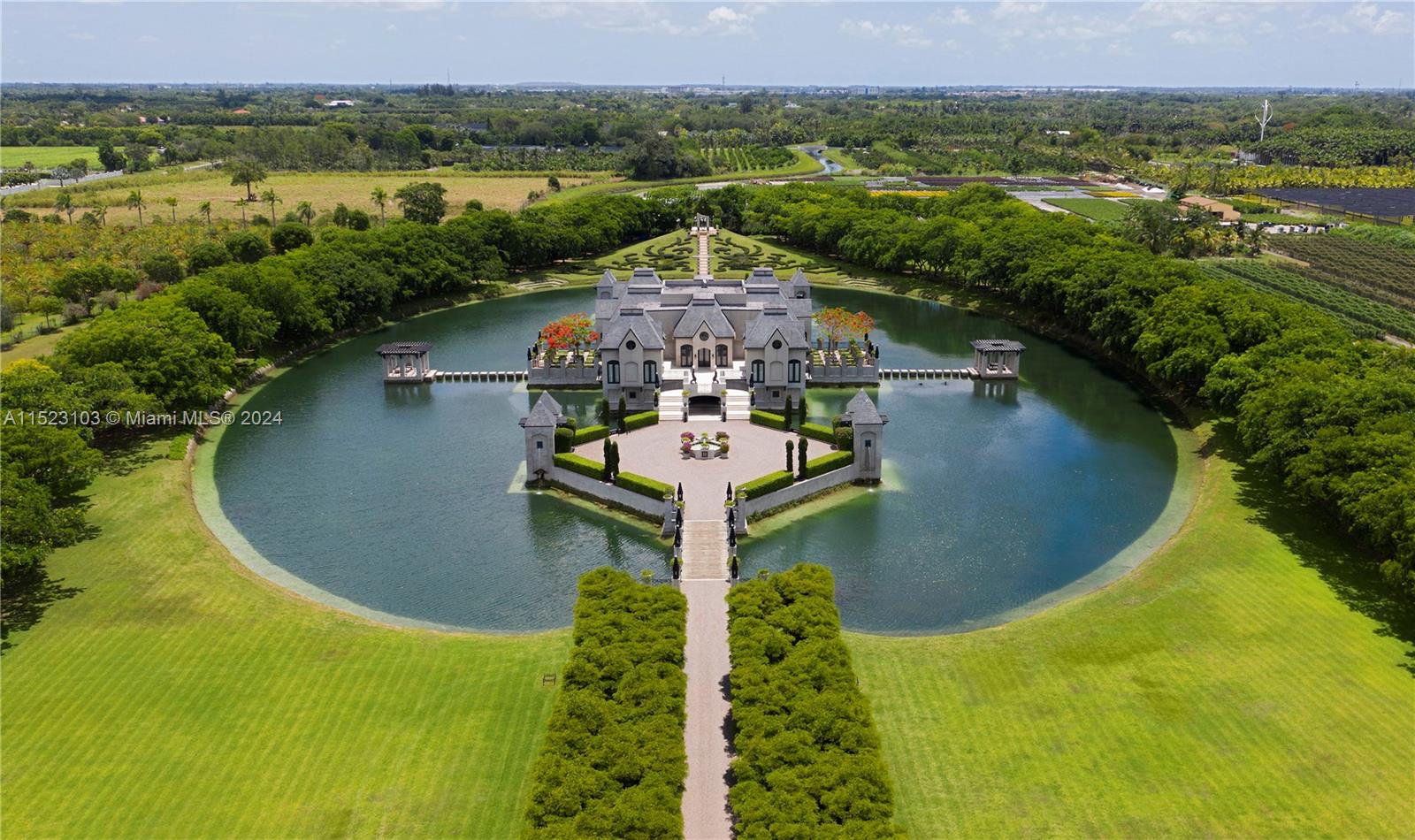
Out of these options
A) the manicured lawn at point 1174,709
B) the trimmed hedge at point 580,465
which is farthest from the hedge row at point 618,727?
the trimmed hedge at point 580,465

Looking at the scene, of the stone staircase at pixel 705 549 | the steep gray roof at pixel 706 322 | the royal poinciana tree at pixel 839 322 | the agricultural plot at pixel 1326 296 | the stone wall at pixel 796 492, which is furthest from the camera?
the agricultural plot at pixel 1326 296

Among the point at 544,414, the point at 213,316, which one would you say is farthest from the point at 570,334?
the point at 213,316

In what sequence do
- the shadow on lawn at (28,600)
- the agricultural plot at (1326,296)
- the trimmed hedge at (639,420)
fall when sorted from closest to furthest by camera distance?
1. the shadow on lawn at (28,600)
2. the trimmed hedge at (639,420)
3. the agricultural plot at (1326,296)

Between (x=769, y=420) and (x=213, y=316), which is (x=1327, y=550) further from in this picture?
(x=213, y=316)

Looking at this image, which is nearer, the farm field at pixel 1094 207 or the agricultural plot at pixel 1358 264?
the agricultural plot at pixel 1358 264

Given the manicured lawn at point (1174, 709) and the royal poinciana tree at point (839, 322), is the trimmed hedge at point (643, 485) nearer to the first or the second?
the manicured lawn at point (1174, 709)

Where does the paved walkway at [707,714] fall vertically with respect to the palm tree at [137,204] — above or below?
below

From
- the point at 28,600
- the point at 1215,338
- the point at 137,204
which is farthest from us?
the point at 137,204
